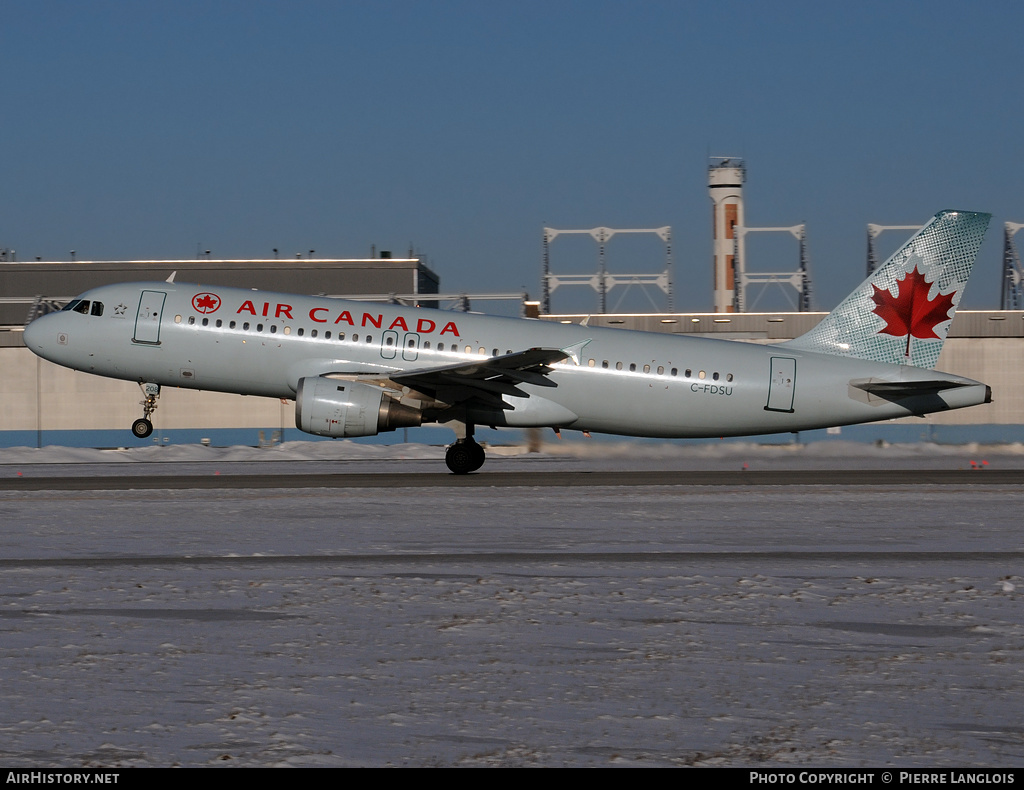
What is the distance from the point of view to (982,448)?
1531 inches

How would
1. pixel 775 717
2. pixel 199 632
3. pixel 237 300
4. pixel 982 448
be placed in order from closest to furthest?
pixel 775 717 < pixel 199 632 < pixel 237 300 < pixel 982 448

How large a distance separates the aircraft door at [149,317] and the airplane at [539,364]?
3 cm

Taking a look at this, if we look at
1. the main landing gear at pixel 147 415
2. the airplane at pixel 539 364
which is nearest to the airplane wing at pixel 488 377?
the airplane at pixel 539 364

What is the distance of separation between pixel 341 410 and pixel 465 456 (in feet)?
12.7

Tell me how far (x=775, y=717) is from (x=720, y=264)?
272 feet

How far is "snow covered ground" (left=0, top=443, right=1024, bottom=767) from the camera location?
6805mm

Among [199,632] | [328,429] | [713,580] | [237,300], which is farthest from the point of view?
[237,300]

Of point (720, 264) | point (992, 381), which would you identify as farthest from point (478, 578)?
point (720, 264)

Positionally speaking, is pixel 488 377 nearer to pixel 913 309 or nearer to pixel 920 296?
pixel 913 309

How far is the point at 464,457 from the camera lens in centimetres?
2658

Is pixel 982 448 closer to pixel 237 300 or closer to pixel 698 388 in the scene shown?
pixel 698 388

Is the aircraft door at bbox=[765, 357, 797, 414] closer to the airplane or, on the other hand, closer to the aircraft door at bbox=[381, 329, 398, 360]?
the airplane

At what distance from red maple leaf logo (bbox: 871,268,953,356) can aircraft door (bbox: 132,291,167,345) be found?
1827cm

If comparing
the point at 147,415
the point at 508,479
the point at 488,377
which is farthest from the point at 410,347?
the point at 147,415
